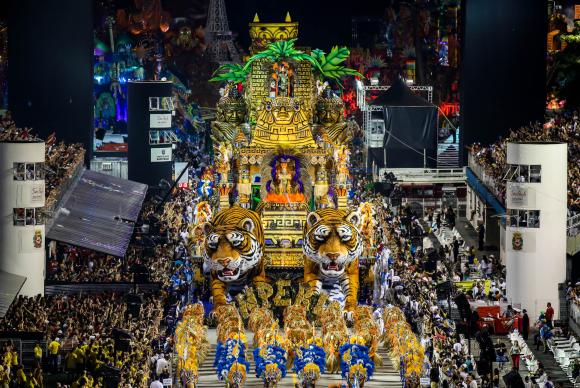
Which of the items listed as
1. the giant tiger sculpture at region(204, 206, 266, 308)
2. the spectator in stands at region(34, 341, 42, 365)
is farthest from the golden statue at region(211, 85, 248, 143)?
the spectator in stands at region(34, 341, 42, 365)

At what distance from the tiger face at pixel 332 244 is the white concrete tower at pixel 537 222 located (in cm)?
580

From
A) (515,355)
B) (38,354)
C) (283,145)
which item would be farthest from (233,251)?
(515,355)

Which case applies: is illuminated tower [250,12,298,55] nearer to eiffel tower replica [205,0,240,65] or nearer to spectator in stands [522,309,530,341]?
spectator in stands [522,309,530,341]

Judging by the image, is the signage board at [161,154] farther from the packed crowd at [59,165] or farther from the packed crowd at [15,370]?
the packed crowd at [15,370]

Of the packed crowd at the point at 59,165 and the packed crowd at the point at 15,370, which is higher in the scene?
the packed crowd at the point at 59,165

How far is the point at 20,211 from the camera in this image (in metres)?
57.2

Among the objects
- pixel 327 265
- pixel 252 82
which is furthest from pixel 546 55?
pixel 327 265

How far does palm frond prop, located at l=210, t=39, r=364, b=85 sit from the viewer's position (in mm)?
61656

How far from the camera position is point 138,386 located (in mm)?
46094

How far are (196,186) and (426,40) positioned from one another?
88.6ft

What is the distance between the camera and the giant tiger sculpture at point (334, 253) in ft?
177

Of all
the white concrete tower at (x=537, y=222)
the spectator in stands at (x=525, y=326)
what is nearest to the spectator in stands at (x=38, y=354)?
the spectator in stands at (x=525, y=326)

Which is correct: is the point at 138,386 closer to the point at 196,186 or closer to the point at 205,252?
the point at 205,252

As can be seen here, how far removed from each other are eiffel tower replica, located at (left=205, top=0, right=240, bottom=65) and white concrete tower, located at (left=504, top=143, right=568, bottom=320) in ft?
155
